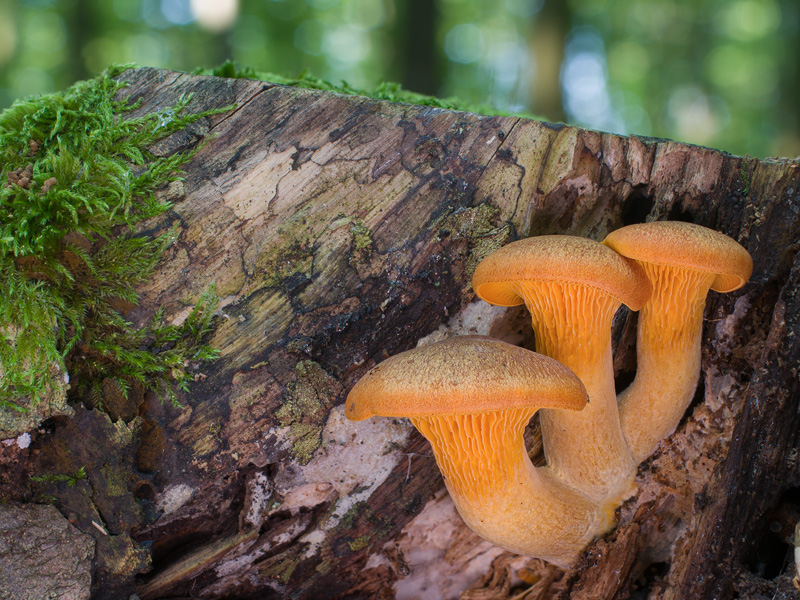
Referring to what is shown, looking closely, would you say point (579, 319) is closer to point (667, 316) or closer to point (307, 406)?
point (667, 316)

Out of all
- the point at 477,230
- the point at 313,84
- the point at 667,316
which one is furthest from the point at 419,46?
the point at 667,316

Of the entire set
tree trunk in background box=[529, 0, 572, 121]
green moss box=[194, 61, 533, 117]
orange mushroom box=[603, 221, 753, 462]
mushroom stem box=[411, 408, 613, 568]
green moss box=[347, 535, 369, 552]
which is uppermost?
tree trunk in background box=[529, 0, 572, 121]

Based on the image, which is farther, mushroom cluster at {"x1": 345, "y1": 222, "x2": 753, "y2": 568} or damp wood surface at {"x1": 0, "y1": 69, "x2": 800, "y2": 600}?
damp wood surface at {"x1": 0, "y1": 69, "x2": 800, "y2": 600}

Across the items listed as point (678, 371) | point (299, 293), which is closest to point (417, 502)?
point (299, 293)

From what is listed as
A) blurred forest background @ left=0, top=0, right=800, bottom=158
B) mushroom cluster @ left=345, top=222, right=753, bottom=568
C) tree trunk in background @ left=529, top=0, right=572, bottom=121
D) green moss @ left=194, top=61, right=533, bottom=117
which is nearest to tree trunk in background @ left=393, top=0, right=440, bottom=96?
tree trunk in background @ left=529, top=0, right=572, bottom=121

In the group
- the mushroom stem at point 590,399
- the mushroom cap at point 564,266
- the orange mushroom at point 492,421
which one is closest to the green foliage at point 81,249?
the orange mushroom at point 492,421

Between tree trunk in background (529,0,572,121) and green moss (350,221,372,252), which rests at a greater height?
tree trunk in background (529,0,572,121)

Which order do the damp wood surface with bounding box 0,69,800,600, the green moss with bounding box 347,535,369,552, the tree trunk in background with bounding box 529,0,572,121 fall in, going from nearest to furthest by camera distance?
the damp wood surface with bounding box 0,69,800,600 → the green moss with bounding box 347,535,369,552 → the tree trunk in background with bounding box 529,0,572,121

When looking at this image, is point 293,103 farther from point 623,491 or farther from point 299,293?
point 623,491

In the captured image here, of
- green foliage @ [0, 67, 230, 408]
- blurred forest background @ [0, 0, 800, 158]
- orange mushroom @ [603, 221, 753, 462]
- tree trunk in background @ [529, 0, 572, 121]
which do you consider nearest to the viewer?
green foliage @ [0, 67, 230, 408]

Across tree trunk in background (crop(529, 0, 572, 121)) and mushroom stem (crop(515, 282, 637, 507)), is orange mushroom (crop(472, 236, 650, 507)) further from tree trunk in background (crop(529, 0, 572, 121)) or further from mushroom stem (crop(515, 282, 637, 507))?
tree trunk in background (crop(529, 0, 572, 121))
